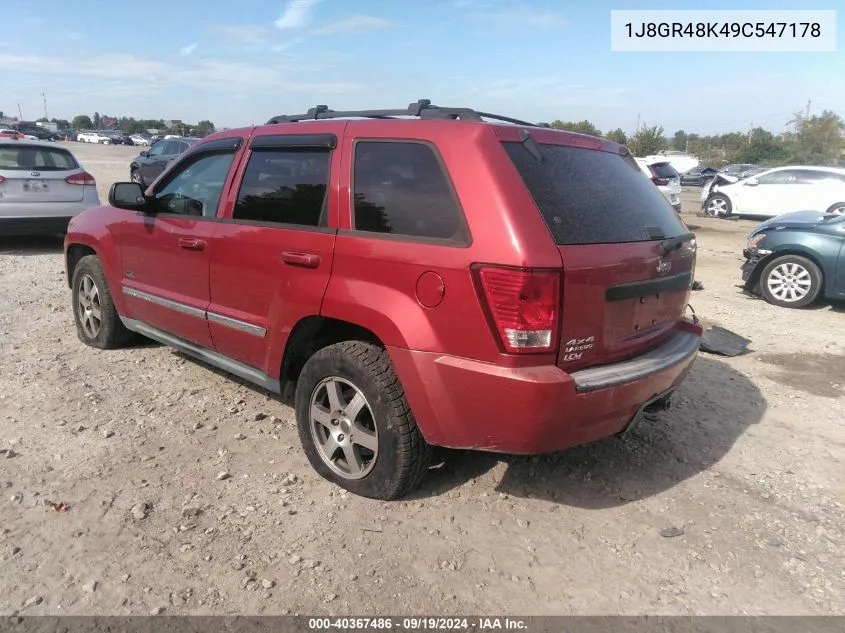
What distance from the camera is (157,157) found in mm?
19172

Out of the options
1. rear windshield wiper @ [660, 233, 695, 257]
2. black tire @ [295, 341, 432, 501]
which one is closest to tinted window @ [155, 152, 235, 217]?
black tire @ [295, 341, 432, 501]

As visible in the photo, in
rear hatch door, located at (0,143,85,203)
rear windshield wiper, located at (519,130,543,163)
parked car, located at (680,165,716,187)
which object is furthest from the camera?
parked car, located at (680,165,716,187)

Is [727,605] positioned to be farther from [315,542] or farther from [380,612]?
[315,542]

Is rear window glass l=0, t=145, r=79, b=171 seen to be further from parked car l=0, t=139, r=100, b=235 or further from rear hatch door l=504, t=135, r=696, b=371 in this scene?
rear hatch door l=504, t=135, r=696, b=371

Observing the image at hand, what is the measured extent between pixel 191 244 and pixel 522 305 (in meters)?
2.41

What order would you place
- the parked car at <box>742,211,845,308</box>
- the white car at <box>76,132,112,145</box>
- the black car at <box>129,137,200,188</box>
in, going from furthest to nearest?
the white car at <box>76,132,112,145</box>, the black car at <box>129,137,200,188</box>, the parked car at <box>742,211,845,308</box>

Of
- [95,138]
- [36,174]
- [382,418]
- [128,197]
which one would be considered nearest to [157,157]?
[36,174]

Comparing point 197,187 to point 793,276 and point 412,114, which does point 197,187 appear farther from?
Result: point 793,276

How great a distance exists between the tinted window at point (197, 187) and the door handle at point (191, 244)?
183mm

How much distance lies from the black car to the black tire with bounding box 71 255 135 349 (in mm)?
14323

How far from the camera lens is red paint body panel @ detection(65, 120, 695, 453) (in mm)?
2521

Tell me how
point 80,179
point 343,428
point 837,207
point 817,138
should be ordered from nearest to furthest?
point 343,428 → point 80,179 → point 837,207 → point 817,138

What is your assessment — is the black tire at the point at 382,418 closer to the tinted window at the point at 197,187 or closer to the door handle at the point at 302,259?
the door handle at the point at 302,259

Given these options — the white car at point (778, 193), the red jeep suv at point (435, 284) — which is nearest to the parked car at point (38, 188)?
the red jeep suv at point (435, 284)
